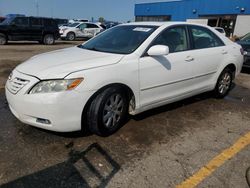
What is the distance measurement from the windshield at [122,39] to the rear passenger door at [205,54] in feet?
3.00

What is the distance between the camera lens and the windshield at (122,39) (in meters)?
3.88

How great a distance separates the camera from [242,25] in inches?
1081

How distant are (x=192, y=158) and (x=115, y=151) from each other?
94cm

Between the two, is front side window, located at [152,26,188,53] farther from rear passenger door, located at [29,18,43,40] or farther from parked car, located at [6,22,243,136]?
rear passenger door, located at [29,18,43,40]

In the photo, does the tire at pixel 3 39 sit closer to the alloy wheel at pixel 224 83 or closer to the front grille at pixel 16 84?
the front grille at pixel 16 84

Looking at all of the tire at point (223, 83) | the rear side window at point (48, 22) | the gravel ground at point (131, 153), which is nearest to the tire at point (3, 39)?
the rear side window at point (48, 22)

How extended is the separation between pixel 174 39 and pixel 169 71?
2.06 feet

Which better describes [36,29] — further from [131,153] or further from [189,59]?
[131,153]

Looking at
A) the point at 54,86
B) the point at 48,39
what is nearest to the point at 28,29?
the point at 48,39

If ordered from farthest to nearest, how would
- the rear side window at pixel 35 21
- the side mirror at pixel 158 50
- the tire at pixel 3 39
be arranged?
1. the rear side window at pixel 35 21
2. the tire at pixel 3 39
3. the side mirror at pixel 158 50

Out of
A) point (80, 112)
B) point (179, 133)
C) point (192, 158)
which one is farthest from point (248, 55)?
point (80, 112)

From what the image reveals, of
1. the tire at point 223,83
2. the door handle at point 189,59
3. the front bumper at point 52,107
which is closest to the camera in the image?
the front bumper at point 52,107

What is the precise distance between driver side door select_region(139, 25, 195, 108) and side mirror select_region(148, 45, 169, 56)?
0.11 meters

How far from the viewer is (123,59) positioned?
3514 millimetres
